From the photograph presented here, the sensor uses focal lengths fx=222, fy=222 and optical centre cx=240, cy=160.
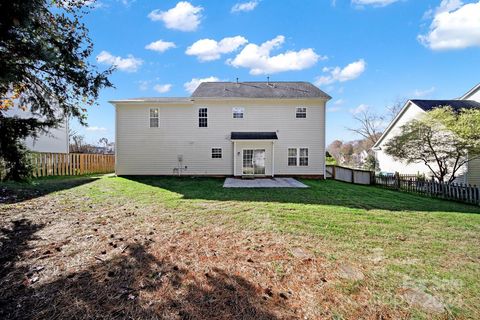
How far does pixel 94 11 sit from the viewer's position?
299 inches

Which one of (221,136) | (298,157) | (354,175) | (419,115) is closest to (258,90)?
(221,136)

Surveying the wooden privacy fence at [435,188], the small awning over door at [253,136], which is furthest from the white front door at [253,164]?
the wooden privacy fence at [435,188]

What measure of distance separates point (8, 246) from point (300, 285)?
4811 millimetres

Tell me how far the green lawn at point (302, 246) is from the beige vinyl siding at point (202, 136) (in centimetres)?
808

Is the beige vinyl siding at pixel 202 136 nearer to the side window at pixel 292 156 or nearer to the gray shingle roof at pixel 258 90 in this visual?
the side window at pixel 292 156

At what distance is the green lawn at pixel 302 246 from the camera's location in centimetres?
249

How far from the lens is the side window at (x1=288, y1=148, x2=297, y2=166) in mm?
15477

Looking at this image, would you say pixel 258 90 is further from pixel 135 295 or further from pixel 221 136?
pixel 135 295

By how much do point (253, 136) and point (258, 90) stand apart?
3908 mm

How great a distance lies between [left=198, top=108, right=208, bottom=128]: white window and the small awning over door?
205 centimetres

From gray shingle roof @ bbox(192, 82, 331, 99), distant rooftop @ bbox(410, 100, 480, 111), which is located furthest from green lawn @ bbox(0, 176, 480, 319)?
distant rooftop @ bbox(410, 100, 480, 111)

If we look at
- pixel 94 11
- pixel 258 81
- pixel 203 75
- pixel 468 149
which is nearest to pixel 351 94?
pixel 258 81

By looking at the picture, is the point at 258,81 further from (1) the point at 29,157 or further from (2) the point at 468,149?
(1) the point at 29,157

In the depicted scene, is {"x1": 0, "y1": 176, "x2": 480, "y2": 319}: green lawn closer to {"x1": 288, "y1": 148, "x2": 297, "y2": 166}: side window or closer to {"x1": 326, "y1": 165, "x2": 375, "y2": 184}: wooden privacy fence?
{"x1": 288, "y1": 148, "x2": 297, "y2": 166}: side window
